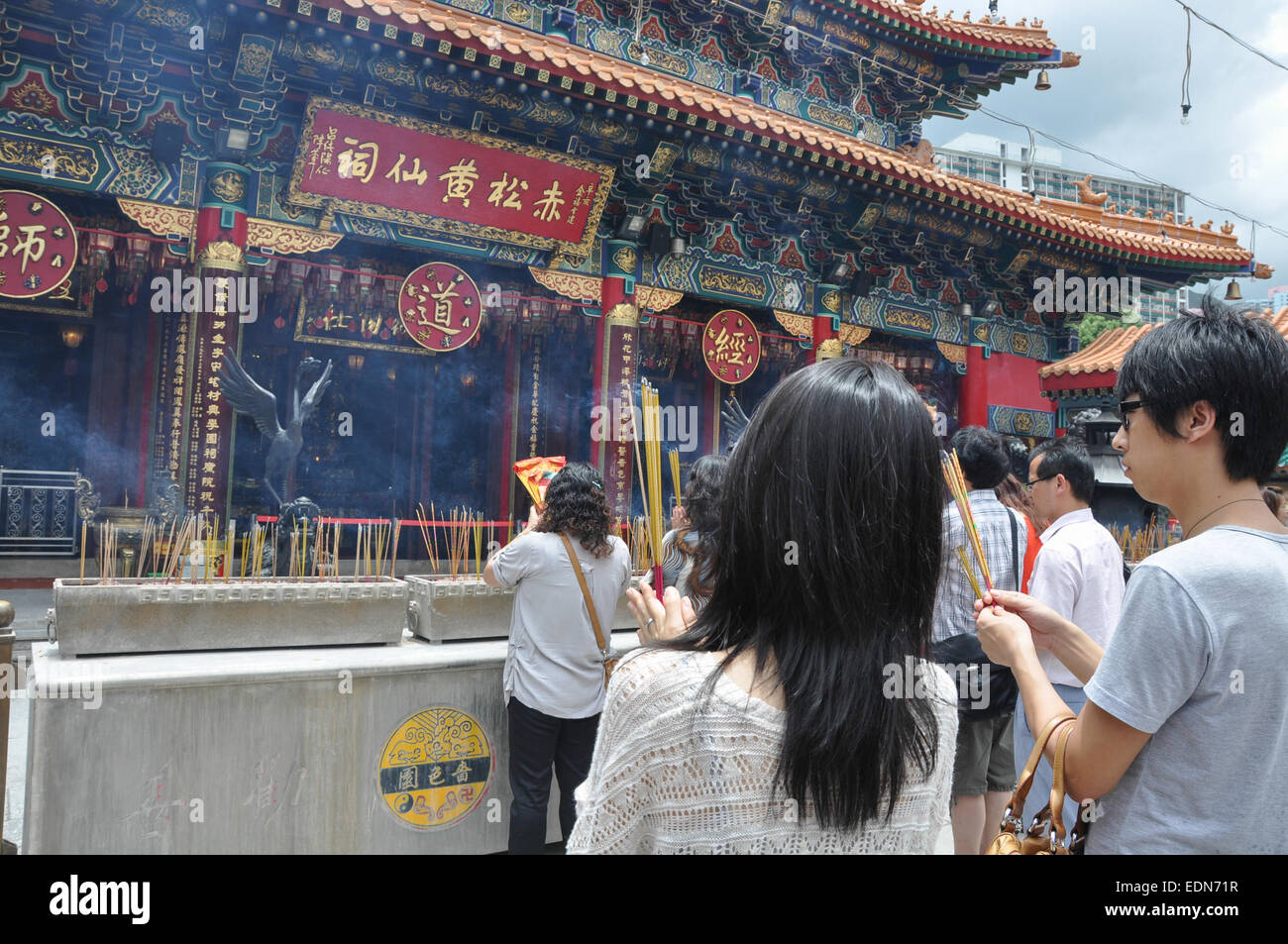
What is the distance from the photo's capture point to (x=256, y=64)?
511 centimetres

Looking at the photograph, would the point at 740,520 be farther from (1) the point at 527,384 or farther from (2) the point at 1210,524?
(1) the point at 527,384

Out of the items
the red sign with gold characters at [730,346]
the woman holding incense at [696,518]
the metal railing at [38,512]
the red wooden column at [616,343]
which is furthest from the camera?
the red sign with gold characters at [730,346]

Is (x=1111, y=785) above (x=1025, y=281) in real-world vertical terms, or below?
below

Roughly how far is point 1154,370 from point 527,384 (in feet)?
24.0

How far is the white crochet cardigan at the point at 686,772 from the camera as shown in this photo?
91 centimetres

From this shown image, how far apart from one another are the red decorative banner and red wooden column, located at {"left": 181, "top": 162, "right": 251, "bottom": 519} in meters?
0.46

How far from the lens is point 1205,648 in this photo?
107cm

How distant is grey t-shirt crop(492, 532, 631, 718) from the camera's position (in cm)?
285

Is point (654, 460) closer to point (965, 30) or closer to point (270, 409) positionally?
point (270, 409)

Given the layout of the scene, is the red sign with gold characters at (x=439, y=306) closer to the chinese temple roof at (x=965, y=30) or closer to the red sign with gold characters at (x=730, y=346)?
the red sign with gold characters at (x=730, y=346)

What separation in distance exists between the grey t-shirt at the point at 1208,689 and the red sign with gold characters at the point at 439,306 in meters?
5.77

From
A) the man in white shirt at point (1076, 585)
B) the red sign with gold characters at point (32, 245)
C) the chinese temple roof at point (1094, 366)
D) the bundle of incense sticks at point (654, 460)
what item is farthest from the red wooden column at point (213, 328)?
the chinese temple roof at point (1094, 366)

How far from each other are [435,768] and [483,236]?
457 cm

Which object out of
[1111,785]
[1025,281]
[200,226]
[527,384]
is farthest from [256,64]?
[1025,281]
